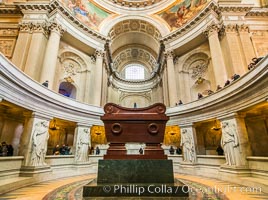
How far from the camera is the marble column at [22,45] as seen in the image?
12.3 meters

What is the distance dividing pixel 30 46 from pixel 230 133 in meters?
15.1

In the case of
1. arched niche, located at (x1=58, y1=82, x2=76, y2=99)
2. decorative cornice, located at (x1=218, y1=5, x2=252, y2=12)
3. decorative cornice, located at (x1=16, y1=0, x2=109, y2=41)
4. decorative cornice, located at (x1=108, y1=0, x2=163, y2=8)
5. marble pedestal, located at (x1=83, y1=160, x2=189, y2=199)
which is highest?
decorative cornice, located at (x1=108, y1=0, x2=163, y2=8)

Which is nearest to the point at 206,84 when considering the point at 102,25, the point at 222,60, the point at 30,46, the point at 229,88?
the point at 222,60

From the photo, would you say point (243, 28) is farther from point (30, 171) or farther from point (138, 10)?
point (30, 171)

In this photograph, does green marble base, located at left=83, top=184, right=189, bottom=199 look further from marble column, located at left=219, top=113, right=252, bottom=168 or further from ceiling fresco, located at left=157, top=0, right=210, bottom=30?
ceiling fresco, located at left=157, top=0, right=210, bottom=30

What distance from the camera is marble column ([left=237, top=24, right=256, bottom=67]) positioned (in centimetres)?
1251

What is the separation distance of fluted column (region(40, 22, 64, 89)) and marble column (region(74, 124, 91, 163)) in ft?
13.8

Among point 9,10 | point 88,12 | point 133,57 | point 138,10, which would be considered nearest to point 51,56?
point 9,10

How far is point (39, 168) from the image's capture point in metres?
7.15

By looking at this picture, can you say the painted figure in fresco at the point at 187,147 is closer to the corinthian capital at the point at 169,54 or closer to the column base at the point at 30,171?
the column base at the point at 30,171

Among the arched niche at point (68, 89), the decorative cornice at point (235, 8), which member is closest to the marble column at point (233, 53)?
the decorative cornice at point (235, 8)

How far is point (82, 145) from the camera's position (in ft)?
32.4

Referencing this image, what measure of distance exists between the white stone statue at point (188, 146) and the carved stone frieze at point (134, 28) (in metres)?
14.6

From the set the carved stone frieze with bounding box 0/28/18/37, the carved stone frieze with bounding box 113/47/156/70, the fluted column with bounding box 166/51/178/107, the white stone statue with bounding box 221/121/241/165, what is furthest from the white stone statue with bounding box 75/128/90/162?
the carved stone frieze with bounding box 113/47/156/70
